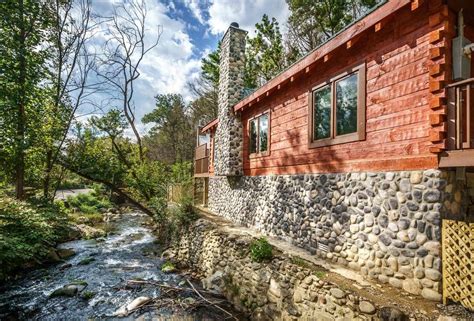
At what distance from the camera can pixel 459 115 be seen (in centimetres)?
399

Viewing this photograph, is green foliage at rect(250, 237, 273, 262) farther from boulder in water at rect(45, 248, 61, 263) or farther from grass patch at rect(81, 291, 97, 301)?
boulder in water at rect(45, 248, 61, 263)

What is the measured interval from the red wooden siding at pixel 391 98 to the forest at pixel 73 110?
25.5ft

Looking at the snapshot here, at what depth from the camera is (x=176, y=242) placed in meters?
11.5

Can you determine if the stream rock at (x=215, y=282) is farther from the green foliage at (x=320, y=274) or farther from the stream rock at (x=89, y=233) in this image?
the stream rock at (x=89, y=233)

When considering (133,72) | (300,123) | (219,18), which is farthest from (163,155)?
(300,123)

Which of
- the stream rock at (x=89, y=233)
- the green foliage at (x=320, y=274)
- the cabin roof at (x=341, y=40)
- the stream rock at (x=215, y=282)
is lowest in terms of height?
the stream rock at (x=89, y=233)

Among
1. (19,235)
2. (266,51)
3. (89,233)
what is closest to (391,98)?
(19,235)

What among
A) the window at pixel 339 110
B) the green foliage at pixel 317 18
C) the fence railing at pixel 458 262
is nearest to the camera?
the fence railing at pixel 458 262

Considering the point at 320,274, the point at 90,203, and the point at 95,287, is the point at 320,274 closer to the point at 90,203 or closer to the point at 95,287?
the point at 95,287

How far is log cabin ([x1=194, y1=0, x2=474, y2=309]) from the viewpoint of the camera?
13.5ft

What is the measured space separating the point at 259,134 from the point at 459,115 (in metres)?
6.55

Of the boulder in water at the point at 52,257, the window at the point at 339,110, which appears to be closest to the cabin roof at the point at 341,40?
the window at the point at 339,110

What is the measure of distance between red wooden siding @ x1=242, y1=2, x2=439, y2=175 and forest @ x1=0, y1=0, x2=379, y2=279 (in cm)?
778

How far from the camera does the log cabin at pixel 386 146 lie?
4121mm
